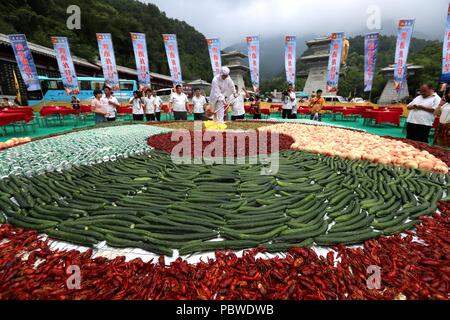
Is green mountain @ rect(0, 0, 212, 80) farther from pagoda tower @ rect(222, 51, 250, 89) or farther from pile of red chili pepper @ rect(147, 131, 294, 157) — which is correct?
pile of red chili pepper @ rect(147, 131, 294, 157)

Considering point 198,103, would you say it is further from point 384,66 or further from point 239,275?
point 384,66

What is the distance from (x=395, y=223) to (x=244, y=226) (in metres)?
1.73

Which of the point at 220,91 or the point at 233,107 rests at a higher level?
the point at 220,91

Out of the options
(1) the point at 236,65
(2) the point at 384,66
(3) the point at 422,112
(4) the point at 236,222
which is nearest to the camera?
(4) the point at 236,222

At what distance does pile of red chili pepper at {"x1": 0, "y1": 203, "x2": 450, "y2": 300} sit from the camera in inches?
76.0

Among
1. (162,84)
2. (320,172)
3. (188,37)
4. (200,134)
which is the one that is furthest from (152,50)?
(320,172)

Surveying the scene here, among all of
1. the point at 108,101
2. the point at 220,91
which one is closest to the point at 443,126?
the point at 220,91

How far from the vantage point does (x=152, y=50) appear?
5534 centimetres

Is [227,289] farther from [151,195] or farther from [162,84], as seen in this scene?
[162,84]

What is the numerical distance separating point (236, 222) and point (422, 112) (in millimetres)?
7493

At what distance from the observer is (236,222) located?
285 centimetres
